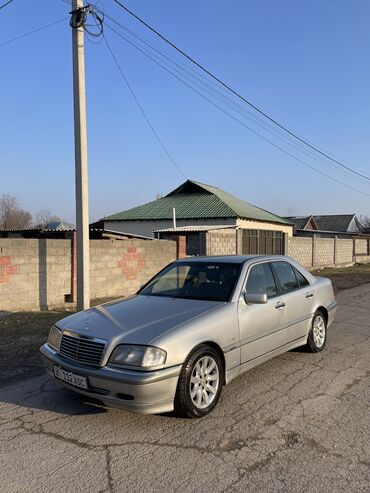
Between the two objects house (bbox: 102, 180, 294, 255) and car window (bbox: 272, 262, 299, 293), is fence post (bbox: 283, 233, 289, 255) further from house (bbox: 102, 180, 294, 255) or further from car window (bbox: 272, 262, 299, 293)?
car window (bbox: 272, 262, 299, 293)

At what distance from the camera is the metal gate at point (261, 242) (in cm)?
1933

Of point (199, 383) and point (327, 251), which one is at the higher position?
point (327, 251)

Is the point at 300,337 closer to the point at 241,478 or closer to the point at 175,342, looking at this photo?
the point at 175,342

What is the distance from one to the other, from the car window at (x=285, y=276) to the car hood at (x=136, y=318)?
4.47 ft

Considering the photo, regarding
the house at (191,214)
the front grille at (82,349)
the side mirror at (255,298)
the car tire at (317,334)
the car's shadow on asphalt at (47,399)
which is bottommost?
the car's shadow on asphalt at (47,399)

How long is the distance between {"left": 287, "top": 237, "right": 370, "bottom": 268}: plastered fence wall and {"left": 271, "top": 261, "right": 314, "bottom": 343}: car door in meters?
17.7

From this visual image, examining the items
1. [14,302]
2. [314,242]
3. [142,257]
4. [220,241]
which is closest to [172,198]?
[314,242]

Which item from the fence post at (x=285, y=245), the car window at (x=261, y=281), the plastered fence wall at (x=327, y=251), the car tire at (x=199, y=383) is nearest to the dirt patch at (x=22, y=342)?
the car tire at (x=199, y=383)

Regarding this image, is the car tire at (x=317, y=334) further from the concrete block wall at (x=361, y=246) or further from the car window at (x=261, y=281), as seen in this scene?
the concrete block wall at (x=361, y=246)

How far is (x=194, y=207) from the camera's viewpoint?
3881cm

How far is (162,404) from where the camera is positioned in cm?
385

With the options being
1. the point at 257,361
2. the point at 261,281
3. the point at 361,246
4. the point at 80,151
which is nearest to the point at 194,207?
the point at 361,246

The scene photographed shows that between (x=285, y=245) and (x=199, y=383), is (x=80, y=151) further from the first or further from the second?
(x=285, y=245)

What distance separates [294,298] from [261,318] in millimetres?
967
